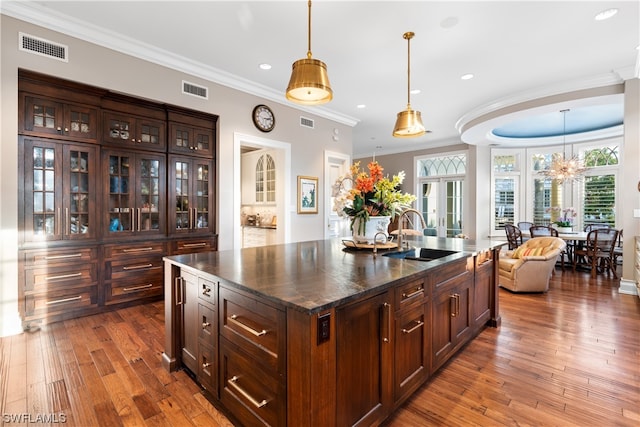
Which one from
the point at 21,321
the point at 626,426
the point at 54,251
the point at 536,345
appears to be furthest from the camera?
the point at 54,251

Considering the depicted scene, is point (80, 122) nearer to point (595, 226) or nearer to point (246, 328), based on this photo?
point (246, 328)

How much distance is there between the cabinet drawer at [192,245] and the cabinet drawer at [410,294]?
330cm

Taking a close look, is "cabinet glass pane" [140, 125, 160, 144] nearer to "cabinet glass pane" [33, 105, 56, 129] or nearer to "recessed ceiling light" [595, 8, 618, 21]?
"cabinet glass pane" [33, 105, 56, 129]

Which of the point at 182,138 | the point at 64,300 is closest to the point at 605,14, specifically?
the point at 182,138

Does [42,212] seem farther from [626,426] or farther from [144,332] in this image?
[626,426]

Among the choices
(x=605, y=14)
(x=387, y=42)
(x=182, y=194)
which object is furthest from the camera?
(x=182, y=194)

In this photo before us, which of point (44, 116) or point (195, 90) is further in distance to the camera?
point (195, 90)

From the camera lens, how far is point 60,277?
3.28 meters

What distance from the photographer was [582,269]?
6.28 meters

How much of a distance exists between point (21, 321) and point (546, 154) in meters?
9.97

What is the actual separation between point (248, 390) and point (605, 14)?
463cm

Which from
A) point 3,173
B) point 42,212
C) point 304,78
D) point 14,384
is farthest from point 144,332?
point 304,78

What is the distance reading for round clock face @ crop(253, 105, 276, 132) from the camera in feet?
16.2

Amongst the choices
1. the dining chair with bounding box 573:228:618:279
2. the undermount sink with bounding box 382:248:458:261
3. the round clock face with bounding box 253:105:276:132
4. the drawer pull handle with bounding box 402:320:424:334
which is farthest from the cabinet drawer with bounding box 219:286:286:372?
the dining chair with bounding box 573:228:618:279
